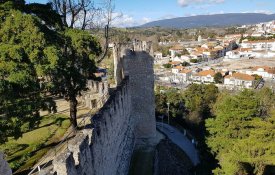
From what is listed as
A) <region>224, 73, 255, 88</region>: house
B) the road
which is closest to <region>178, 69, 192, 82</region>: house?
<region>224, 73, 255, 88</region>: house

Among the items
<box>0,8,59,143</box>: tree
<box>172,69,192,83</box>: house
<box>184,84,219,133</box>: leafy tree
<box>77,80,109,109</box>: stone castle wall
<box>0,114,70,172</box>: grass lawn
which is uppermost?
<box>0,8,59,143</box>: tree

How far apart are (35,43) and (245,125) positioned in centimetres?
1601

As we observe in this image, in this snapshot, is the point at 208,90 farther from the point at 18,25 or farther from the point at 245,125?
the point at 18,25

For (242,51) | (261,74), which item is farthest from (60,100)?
(242,51)

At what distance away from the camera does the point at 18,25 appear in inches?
399

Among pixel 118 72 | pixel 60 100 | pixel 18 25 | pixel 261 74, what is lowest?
pixel 261 74

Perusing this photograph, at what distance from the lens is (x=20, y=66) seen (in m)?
9.38

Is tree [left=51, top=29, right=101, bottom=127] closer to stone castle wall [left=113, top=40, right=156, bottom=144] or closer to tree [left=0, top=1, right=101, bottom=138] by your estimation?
tree [left=0, top=1, right=101, bottom=138]

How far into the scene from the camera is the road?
Answer: 24.8 metres

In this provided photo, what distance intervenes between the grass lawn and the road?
1072 cm

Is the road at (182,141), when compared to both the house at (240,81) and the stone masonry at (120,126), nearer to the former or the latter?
the stone masonry at (120,126)

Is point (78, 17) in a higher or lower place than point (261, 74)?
higher

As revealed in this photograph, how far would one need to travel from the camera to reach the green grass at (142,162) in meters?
16.0

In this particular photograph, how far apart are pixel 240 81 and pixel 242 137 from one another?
4995 centimetres
